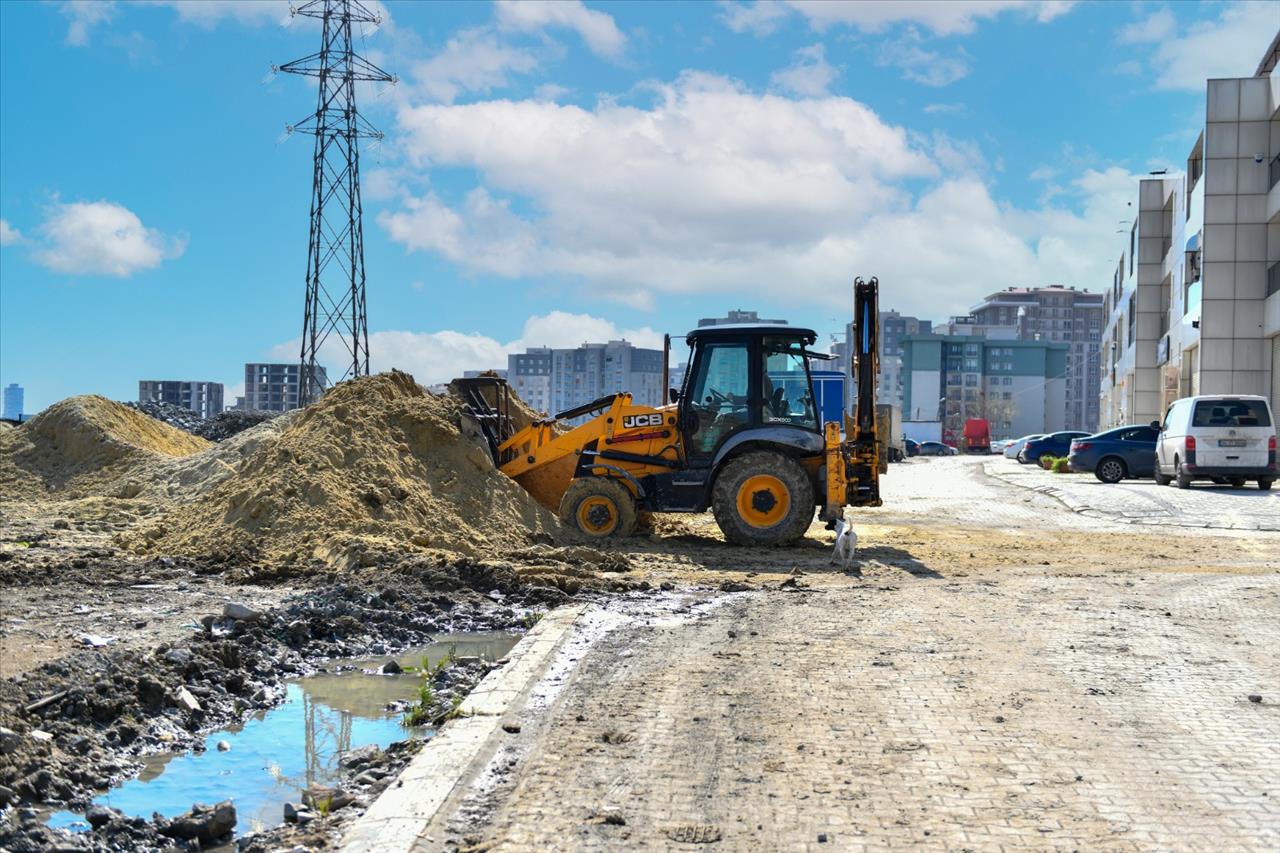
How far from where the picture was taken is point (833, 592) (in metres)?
11.9

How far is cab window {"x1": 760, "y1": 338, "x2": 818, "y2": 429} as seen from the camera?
16047mm

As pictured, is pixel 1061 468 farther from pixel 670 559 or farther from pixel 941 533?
pixel 670 559

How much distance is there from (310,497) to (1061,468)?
29.0m

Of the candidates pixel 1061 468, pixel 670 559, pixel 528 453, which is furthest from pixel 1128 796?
pixel 1061 468

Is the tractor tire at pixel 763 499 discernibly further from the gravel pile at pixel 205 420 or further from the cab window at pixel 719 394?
the gravel pile at pixel 205 420

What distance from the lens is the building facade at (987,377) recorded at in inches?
6171

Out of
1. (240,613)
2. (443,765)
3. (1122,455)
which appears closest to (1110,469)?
(1122,455)

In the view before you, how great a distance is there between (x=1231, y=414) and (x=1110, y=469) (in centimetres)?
646

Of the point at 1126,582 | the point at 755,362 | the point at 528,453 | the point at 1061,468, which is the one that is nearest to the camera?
the point at 1126,582

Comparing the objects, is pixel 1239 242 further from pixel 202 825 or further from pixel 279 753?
pixel 202 825

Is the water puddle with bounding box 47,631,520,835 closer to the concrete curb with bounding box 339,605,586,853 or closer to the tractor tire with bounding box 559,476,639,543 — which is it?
the concrete curb with bounding box 339,605,586,853

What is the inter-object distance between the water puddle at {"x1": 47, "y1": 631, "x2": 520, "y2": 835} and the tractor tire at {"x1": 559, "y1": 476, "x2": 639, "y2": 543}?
7557 mm

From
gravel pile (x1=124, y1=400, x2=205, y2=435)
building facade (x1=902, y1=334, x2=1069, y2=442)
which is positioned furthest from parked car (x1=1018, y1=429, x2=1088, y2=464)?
building facade (x1=902, y1=334, x2=1069, y2=442)

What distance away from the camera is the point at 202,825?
16.9 feet
